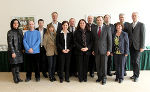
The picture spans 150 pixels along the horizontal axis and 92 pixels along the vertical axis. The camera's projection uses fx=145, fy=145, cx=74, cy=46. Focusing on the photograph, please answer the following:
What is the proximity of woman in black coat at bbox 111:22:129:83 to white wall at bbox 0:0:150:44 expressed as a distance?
179cm

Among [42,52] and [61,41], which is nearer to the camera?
[61,41]

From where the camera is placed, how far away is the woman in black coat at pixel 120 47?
3.27 m

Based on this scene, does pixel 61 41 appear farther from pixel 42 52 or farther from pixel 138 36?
pixel 138 36

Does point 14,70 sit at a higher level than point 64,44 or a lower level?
lower

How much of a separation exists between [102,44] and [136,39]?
861 mm

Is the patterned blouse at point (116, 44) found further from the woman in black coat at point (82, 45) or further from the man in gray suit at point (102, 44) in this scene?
the woman in black coat at point (82, 45)

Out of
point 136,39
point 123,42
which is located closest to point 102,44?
point 123,42

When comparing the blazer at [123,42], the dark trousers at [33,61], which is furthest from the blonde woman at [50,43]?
the blazer at [123,42]

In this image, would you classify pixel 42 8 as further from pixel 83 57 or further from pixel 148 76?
pixel 148 76
